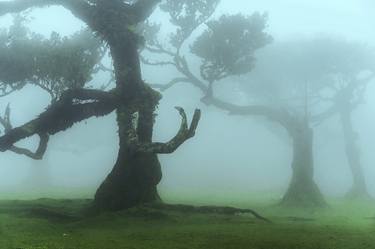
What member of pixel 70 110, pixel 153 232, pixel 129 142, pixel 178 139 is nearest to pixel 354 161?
pixel 129 142

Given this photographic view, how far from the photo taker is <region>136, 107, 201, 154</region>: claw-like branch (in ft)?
Result: 74.8

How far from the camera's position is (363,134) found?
144375 millimetres

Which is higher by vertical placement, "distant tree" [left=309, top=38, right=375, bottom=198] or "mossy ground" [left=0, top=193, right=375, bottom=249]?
"distant tree" [left=309, top=38, right=375, bottom=198]

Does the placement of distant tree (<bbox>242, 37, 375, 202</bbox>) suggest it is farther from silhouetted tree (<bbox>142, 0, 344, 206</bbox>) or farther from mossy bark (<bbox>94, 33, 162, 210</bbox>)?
mossy bark (<bbox>94, 33, 162, 210</bbox>)

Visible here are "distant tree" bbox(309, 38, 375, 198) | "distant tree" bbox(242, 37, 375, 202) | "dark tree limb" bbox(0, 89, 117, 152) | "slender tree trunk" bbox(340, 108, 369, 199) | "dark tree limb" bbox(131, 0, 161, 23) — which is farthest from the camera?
"distant tree" bbox(242, 37, 375, 202)

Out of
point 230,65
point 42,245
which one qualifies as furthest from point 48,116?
point 230,65

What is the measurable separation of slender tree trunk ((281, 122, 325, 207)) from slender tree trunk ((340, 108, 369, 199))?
43.6 ft

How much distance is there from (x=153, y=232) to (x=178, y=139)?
15.6 feet

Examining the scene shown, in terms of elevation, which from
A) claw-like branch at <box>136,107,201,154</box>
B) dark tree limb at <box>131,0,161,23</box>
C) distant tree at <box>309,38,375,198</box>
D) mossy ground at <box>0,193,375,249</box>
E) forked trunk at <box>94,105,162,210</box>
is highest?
distant tree at <box>309,38,375,198</box>

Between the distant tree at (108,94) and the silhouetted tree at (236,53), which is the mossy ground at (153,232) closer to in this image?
the distant tree at (108,94)

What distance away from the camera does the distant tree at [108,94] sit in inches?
1043

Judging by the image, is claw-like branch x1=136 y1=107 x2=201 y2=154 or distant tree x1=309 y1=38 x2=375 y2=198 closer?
claw-like branch x1=136 y1=107 x2=201 y2=154

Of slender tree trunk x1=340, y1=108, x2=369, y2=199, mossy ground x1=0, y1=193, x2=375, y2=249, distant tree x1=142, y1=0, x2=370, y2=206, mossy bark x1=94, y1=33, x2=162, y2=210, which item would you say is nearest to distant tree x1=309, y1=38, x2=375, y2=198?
slender tree trunk x1=340, y1=108, x2=369, y2=199

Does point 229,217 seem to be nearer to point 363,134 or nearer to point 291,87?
point 291,87
